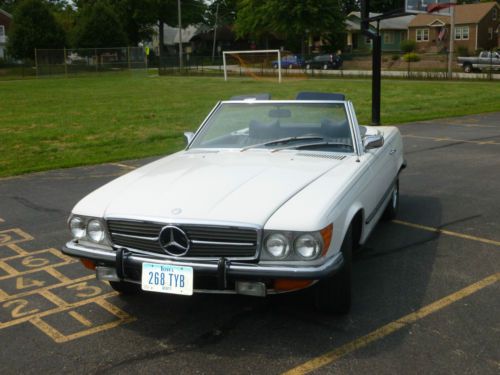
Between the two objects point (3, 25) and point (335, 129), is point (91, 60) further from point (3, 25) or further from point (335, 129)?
point (335, 129)

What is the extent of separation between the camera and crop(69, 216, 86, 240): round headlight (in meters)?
3.92

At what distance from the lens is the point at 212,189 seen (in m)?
3.92

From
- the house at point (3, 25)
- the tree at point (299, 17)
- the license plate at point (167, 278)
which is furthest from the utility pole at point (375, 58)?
the house at point (3, 25)

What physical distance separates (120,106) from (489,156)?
1432cm

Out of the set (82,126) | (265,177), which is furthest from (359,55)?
(265,177)

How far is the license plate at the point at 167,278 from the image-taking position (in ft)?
11.4

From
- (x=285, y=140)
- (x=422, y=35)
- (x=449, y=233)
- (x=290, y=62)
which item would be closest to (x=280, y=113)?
(x=285, y=140)

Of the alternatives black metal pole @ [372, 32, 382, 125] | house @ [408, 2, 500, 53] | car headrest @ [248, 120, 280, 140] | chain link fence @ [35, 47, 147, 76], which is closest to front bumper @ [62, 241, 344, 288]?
car headrest @ [248, 120, 280, 140]

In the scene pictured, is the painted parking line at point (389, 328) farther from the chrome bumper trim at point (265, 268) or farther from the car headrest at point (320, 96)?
the car headrest at point (320, 96)

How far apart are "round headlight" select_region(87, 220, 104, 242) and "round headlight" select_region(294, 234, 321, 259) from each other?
128cm

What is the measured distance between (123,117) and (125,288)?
13.8m

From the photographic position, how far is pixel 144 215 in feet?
11.9

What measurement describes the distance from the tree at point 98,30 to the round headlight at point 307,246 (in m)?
57.0

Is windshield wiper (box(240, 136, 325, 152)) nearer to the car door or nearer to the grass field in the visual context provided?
the car door
